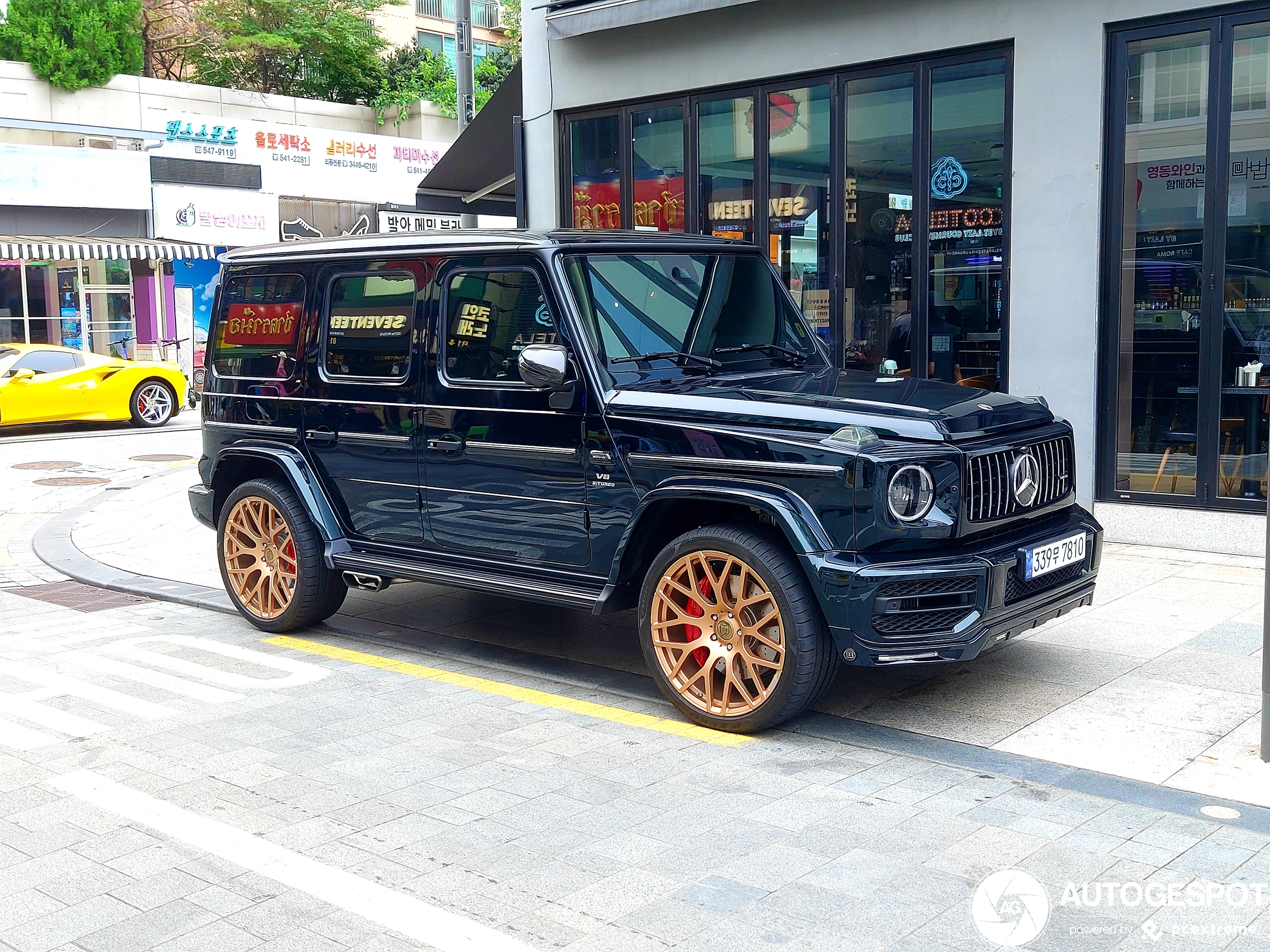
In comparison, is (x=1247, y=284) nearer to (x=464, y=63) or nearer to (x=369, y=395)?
(x=369, y=395)

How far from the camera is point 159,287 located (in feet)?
96.1

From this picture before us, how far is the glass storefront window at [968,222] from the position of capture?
9.43 metres

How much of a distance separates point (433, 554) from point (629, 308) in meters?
1.61

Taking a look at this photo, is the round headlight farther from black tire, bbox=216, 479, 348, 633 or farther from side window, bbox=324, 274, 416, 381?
black tire, bbox=216, 479, 348, 633

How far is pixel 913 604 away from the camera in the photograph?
16.2 ft

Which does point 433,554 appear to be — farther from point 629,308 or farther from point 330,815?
point 330,815

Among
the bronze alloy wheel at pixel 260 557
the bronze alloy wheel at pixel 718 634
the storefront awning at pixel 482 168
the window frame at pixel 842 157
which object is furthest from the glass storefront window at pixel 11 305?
the bronze alloy wheel at pixel 718 634

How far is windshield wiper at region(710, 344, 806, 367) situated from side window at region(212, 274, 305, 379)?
2.38 metres

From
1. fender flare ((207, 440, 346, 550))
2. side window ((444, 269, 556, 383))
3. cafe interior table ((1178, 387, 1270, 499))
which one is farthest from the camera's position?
cafe interior table ((1178, 387, 1270, 499))

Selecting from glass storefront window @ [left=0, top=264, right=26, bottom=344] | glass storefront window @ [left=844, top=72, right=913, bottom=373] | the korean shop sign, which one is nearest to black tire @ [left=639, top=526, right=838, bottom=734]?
glass storefront window @ [left=844, top=72, right=913, bottom=373]

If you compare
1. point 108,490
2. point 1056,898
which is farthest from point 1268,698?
point 108,490

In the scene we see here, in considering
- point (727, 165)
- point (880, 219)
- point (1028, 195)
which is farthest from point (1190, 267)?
point (727, 165)

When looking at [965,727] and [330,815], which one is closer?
[330,815]

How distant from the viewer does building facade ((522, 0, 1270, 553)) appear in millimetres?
8469
